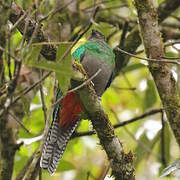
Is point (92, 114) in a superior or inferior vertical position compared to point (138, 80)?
inferior

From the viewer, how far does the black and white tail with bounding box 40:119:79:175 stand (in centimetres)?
391

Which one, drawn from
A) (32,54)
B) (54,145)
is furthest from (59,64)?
(54,145)

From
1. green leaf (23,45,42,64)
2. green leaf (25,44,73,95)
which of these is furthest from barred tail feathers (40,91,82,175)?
green leaf (23,45,42,64)

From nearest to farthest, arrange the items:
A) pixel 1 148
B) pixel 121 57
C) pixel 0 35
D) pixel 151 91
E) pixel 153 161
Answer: pixel 0 35
pixel 1 148
pixel 121 57
pixel 151 91
pixel 153 161

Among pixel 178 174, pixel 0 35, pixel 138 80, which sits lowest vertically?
pixel 178 174

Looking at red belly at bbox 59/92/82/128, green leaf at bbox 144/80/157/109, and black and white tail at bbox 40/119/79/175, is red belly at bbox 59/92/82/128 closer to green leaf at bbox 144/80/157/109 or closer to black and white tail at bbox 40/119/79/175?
black and white tail at bbox 40/119/79/175

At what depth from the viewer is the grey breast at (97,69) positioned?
13.5ft

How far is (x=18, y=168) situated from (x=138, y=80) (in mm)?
2368

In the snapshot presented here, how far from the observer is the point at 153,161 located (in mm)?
6191

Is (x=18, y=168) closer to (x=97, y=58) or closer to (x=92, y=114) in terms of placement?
(x=97, y=58)

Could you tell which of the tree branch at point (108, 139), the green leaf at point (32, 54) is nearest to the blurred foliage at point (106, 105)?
the tree branch at point (108, 139)

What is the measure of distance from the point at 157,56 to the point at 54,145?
1.03 metres

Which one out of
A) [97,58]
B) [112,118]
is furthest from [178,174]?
[112,118]

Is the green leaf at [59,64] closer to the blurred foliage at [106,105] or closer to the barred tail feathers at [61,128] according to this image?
the blurred foliage at [106,105]
